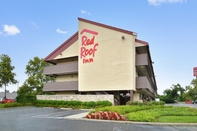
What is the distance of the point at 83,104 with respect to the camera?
84.4 ft

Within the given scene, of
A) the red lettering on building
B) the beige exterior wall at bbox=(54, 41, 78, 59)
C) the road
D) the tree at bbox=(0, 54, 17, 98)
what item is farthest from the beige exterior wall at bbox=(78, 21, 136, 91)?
the tree at bbox=(0, 54, 17, 98)

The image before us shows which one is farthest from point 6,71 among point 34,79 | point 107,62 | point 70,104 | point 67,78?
point 107,62

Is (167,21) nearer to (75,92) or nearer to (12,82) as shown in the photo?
(75,92)

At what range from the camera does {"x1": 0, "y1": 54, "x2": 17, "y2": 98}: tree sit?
1556 inches

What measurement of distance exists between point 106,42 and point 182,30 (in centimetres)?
1074

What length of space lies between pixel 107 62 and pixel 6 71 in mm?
23428

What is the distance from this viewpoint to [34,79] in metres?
46.2

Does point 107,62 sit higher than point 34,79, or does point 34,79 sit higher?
point 107,62

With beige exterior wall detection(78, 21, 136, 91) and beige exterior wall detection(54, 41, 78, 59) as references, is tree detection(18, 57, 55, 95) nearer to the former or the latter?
beige exterior wall detection(54, 41, 78, 59)

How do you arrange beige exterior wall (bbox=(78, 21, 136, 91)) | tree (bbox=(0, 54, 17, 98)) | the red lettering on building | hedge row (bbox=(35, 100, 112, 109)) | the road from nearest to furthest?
the road, hedge row (bbox=(35, 100, 112, 109)), beige exterior wall (bbox=(78, 21, 136, 91)), the red lettering on building, tree (bbox=(0, 54, 17, 98))

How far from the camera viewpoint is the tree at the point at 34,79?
151ft

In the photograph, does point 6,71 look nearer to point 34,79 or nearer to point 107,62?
point 34,79

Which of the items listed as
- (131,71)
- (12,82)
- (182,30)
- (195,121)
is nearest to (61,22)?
(131,71)

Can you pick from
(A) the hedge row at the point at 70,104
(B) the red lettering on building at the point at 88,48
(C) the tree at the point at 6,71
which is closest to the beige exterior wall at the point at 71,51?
(B) the red lettering on building at the point at 88,48
